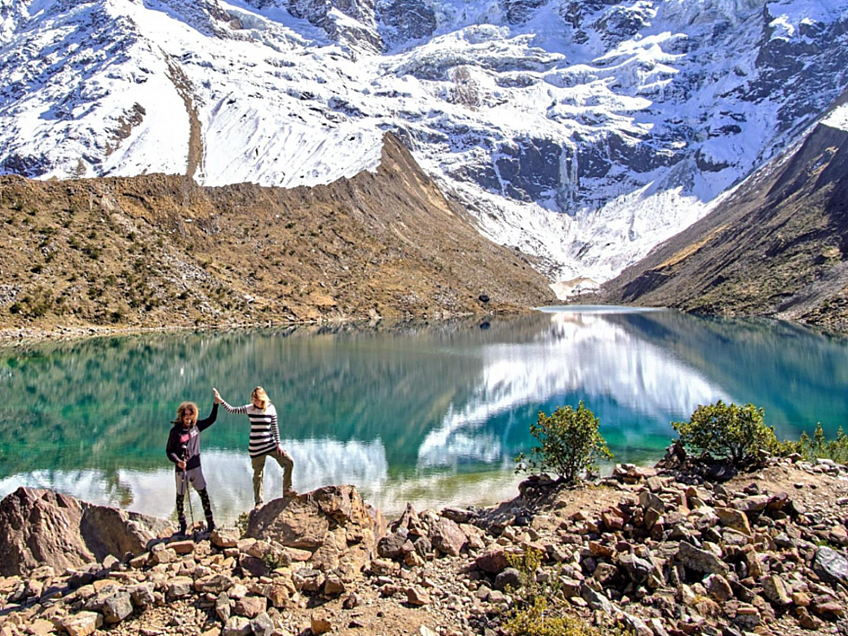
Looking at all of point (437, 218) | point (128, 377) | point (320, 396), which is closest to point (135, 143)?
point (437, 218)

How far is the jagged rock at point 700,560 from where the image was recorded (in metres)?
9.03

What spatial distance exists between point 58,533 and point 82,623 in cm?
362

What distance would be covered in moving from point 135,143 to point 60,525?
508ft

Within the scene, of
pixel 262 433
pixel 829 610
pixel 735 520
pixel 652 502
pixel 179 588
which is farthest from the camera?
pixel 262 433

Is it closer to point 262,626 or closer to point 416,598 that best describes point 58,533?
point 262,626

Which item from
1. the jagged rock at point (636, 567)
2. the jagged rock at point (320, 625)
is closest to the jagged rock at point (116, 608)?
the jagged rock at point (320, 625)

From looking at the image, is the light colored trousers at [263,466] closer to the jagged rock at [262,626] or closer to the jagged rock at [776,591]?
the jagged rock at [262,626]

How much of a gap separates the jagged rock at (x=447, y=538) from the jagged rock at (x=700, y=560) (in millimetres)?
3469

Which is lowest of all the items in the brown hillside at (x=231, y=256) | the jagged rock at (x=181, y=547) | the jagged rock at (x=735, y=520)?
the jagged rock at (x=181, y=547)

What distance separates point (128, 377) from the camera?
39.2 m

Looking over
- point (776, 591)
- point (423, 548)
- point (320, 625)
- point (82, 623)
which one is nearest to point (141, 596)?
point (82, 623)

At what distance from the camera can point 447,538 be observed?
34.7ft

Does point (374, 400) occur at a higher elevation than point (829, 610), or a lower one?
lower

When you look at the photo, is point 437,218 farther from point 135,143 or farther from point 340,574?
point 340,574
